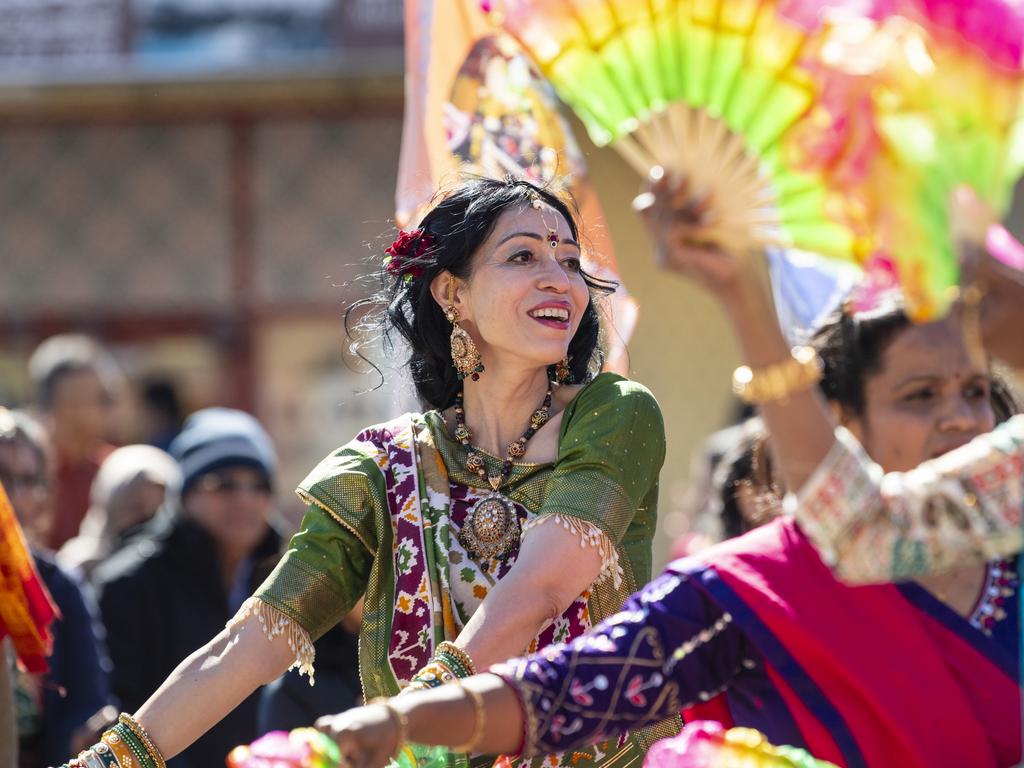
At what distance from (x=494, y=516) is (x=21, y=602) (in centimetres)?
115

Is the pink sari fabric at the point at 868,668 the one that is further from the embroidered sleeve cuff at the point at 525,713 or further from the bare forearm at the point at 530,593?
the bare forearm at the point at 530,593

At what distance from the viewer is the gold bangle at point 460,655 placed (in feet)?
9.07

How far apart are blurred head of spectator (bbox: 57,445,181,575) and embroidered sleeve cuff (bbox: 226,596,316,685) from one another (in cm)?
312

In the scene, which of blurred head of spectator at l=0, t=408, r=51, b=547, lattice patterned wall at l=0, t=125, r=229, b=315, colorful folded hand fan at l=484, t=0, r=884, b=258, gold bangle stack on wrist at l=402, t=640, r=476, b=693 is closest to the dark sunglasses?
blurred head of spectator at l=0, t=408, r=51, b=547

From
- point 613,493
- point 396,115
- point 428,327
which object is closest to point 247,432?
point 428,327

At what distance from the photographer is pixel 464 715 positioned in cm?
236

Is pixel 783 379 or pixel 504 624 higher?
pixel 783 379

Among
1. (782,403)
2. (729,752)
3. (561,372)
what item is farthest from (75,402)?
(782,403)

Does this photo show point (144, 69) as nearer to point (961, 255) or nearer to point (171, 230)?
point (171, 230)

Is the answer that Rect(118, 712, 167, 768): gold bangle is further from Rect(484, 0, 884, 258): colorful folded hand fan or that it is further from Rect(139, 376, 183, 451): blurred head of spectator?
Rect(139, 376, 183, 451): blurred head of spectator

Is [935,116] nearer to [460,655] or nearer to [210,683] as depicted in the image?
[460,655]

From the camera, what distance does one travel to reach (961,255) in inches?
84.9

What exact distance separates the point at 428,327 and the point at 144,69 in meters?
7.94

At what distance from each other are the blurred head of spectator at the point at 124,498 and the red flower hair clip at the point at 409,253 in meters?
2.91
